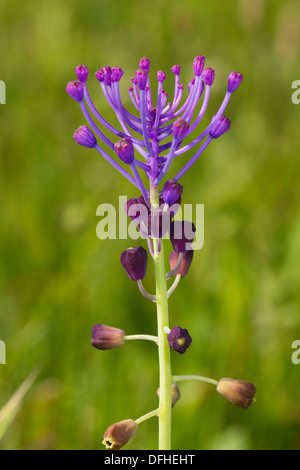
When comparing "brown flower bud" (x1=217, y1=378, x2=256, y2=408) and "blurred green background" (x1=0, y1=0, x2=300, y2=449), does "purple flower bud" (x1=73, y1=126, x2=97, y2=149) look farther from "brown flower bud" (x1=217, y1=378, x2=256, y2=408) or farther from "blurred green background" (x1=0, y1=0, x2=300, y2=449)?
"blurred green background" (x1=0, y1=0, x2=300, y2=449)

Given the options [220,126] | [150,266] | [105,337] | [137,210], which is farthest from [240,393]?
[150,266]

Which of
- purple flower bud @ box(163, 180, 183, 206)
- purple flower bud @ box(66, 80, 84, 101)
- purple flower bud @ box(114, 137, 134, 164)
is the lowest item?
purple flower bud @ box(163, 180, 183, 206)

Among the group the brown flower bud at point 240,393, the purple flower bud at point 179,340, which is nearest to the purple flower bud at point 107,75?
the purple flower bud at point 179,340

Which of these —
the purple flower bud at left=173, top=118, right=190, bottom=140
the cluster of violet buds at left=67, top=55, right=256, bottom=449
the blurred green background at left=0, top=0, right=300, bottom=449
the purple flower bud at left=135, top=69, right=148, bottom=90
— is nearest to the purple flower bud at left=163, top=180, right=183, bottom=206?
the cluster of violet buds at left=67, top=55, right=256, bottom=449

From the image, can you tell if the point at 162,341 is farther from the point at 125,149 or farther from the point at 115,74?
the point at 115,74

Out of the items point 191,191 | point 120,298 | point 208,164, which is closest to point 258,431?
point 120,298

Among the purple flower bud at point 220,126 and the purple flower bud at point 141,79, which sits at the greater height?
the purple flower bud at point 141,79

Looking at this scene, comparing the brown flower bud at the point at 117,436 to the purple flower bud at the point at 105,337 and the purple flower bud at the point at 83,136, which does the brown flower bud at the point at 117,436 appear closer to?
the purple flower bud at the point at 105,337
